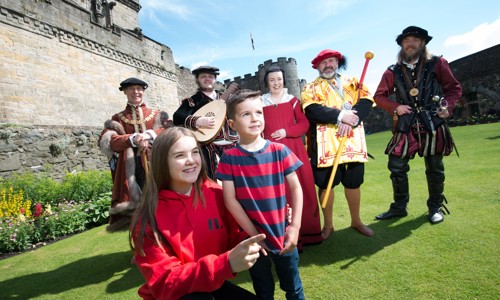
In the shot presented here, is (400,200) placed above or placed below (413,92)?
below

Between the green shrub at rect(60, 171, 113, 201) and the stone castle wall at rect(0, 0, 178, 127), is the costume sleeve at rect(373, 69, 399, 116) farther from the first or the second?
the stone castle wall at rect(0, 0, 178, 127)

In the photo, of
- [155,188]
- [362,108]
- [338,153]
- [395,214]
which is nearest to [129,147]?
[155,188]

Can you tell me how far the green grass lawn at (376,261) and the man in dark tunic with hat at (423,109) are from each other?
48 centimetres

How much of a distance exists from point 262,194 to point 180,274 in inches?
31.1

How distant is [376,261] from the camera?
271cm

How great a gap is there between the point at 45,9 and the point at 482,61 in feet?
88.8

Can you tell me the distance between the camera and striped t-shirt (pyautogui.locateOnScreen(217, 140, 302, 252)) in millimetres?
1984

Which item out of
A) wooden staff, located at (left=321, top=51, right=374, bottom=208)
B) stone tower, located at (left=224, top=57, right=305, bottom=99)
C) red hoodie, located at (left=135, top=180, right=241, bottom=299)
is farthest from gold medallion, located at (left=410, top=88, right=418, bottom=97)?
stone tower, located at (left=224, top=57, right=305, bottom=99)

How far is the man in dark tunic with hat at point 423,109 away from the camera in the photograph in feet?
11.5

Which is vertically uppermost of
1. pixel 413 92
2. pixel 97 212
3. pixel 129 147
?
pixel 413 92

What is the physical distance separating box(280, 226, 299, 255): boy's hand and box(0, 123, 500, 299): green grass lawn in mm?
684

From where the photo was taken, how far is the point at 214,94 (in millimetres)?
3686

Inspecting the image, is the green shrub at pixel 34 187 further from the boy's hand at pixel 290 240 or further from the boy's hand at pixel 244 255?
the boy's hand at pixel 244 255

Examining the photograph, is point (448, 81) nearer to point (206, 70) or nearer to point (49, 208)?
point (206, 70)
